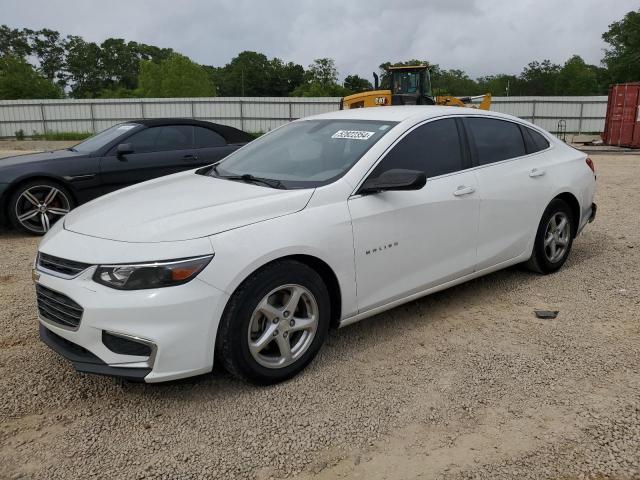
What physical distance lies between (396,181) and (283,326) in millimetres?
1100

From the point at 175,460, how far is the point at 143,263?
0.95m

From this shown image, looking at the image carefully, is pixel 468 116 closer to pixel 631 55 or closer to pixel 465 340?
pixel 465 340

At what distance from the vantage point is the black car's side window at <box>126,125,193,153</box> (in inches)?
286

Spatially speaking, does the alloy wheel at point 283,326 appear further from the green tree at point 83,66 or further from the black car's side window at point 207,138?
the green tree at point 83,66

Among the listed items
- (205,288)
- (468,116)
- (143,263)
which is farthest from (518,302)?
(143,263)

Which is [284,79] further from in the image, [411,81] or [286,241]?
[286,241]

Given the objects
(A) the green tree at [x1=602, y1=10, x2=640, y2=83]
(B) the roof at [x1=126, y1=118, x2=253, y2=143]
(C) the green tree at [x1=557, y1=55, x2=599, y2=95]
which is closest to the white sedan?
(B) the roof at [x1=126, y1=118, x2=253, y2=143]

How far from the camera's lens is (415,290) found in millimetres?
3738

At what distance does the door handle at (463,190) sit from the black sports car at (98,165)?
14.8 feet

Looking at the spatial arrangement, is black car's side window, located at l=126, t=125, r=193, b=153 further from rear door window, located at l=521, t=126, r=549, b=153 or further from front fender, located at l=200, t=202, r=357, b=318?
front fender, located at l=200, t=202, r=357, b=318

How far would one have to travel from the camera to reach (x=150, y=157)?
723cm

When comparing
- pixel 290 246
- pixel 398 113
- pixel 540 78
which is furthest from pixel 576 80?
pixel 290 246

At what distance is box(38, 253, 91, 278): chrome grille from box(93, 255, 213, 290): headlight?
231mm

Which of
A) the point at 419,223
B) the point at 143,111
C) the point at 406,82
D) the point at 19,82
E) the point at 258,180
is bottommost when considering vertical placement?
the point at 419,223
